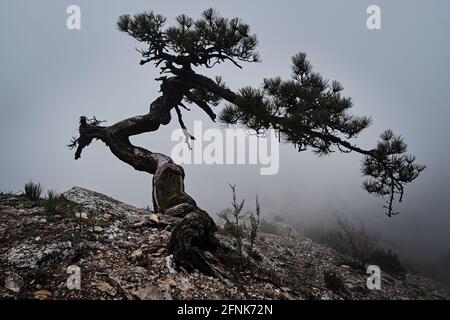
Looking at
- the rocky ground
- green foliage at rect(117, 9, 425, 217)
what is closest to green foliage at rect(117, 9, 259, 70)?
green foliage at rect(117, 9, 425, 217)

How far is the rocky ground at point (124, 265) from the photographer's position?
12.0 feet

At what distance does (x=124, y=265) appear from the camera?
13.7 feet

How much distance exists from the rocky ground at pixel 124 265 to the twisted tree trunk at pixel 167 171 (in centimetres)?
24

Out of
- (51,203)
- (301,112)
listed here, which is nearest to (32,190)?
(51,203)

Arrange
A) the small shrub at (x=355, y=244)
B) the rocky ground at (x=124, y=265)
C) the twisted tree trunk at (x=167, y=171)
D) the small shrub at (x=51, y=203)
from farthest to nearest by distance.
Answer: the small shrub at (x=355, y=244) → the small shrub at (x=51, y=203) → the twisted tree trunk at (x=167, y=171) → the rocky ground at (x=124, y=265)

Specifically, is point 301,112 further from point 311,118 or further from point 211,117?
point 211,117

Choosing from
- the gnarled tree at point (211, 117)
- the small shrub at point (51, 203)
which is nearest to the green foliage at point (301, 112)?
the gnarled tree at point (211, 117)

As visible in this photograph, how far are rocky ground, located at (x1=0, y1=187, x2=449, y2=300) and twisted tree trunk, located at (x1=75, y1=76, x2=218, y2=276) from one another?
0.79 ft

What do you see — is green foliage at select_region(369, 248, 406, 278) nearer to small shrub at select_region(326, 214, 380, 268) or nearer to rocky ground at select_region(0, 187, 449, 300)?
small shrub at select_region(326, 214, 380, 268)

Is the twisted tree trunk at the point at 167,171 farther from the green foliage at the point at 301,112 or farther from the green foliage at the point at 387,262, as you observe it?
the green foliage at the point at 387,262

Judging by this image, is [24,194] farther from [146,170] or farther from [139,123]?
[139,123]

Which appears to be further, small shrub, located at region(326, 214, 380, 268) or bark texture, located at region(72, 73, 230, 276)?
small shrub, located at region(326, 214, 380, 268)

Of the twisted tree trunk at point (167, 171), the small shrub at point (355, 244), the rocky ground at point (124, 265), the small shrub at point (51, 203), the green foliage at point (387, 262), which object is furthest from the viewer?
the green foliage at point (387, 262)

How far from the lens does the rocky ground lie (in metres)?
3.66
